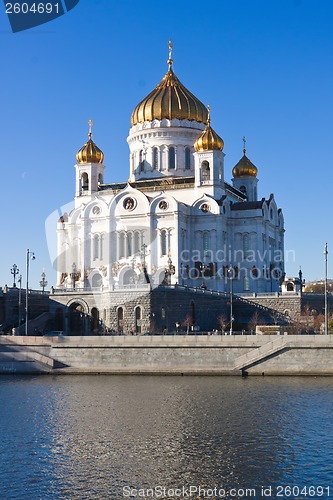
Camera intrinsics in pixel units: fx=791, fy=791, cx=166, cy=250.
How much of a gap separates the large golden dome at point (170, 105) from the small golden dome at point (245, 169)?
7.16m

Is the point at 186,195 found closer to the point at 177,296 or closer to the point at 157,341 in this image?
the point at 177,296

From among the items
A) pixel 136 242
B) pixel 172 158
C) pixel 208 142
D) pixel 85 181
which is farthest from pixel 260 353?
pixel 85 181

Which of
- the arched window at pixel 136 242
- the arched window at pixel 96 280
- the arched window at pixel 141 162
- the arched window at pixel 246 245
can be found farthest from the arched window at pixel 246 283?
the arched window at pixel 141 162

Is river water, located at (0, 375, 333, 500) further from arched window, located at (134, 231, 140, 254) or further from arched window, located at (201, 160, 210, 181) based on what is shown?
arched window, located at (201, 160, 210, 181)

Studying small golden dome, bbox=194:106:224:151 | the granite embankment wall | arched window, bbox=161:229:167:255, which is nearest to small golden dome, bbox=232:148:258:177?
small golden dome, bbox=194:106:224:151

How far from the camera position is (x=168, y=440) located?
27.2m

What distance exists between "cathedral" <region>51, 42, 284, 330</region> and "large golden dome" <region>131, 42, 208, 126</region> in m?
0.10

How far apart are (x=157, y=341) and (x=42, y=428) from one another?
58.3ft

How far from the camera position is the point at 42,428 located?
29.8m

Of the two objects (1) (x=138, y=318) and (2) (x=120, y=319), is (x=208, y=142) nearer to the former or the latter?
(2) (x=120, y=319)

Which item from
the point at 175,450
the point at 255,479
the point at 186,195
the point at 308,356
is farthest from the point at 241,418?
the point at 186,195

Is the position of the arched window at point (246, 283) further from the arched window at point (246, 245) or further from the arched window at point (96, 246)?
the arched window at point (96, 246)

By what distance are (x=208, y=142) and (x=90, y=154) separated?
1351 centimetres

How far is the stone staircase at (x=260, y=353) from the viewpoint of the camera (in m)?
44.4
